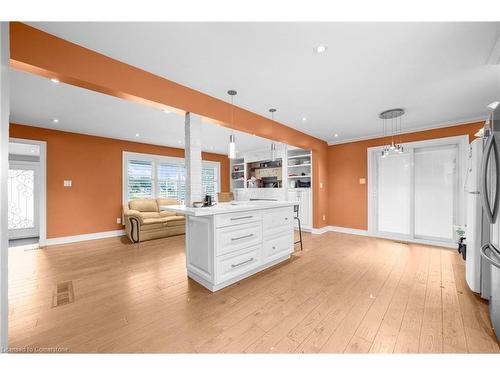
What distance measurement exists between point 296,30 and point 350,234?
4899 millimetres

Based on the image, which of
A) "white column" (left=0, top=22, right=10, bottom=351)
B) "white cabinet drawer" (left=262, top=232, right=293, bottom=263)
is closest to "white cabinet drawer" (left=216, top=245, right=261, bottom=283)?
"white cabinet drawer" (left=262, top=232, right=293, bottom=263)

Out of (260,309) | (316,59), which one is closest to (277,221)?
(260,309)

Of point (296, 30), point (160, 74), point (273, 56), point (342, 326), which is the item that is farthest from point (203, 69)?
point (342, 326)

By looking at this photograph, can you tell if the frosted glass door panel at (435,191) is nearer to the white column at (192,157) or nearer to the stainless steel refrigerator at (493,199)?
the stainless steel refrigerator at (493,199)

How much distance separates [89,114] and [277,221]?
12.3 ft

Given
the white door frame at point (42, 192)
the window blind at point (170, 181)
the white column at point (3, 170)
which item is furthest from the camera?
the window blind at point (170, 181)

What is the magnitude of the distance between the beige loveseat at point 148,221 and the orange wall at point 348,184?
4213mm

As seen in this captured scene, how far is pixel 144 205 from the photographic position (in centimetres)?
534

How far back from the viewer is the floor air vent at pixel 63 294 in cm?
211

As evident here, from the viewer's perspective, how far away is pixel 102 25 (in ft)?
5.17

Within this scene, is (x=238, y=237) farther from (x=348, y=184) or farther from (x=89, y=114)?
(x=348, y=184)

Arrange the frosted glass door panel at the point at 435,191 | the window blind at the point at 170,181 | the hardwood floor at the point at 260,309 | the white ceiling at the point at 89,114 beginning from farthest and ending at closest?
the window blind at the point at 170,181, the frosted glass door panel at the point at 435,191, the white ceiling at the point at 89,114, the hardwood floor at the point at 260,309

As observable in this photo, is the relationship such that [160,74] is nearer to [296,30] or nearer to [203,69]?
[203,69]

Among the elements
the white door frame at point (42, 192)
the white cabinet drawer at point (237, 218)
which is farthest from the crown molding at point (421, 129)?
the white door frame at point (42, 192)
